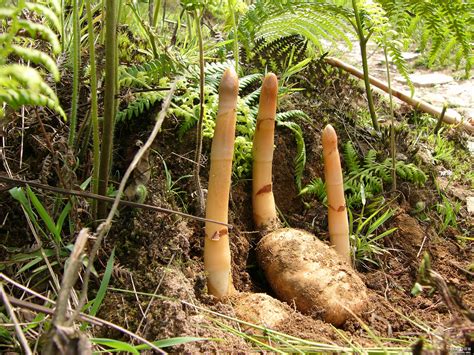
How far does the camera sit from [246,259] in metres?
2.55

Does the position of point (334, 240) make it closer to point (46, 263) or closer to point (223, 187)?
point (223, 187)

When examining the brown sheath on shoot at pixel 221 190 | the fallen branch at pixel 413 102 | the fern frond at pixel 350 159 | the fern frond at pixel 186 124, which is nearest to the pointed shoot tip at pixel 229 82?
the brown sheath on shoot at pixel 221 190

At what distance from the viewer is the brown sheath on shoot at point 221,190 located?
83.7 inches

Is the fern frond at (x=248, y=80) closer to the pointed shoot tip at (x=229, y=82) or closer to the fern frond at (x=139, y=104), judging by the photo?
the fern frond at (x=139, y=104)

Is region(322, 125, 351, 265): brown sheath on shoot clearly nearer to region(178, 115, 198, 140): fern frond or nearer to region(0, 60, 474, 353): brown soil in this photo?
region(0, 60, 474, 353): brown soil

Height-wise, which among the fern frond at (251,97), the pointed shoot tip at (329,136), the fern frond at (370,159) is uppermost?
the fern frond at (251,97)

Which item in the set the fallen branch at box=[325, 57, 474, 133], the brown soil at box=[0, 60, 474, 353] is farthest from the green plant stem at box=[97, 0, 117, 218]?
the fallen branch at box=[325, 57, 474, 133]

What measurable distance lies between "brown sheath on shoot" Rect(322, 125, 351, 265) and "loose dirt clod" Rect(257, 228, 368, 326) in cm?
17

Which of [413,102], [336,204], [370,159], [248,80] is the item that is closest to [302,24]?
[248,80]

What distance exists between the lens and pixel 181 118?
8.93 ft

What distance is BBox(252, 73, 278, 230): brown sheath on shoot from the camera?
2445 millimetres

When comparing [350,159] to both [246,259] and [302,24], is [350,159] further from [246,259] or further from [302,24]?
[246,259]

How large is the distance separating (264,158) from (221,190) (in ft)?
1.46

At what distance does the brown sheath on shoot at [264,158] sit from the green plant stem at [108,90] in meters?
0.74
